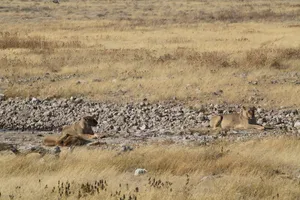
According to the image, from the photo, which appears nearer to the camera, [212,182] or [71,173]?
[212,182]

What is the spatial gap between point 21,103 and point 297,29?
79.4 ft

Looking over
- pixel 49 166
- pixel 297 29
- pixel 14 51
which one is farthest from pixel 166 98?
pixel 297 29

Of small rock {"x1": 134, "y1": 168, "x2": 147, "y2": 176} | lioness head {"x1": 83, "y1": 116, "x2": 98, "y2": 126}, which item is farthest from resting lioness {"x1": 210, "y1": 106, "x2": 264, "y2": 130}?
small rock {"x1": 134, "y1": 168, "x2": 147, "y2": 176}

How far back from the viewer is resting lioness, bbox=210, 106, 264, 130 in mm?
15086

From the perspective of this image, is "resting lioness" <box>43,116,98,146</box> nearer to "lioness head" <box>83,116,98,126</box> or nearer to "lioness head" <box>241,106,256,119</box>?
"lioness head" <box>83,116,98,126</box>

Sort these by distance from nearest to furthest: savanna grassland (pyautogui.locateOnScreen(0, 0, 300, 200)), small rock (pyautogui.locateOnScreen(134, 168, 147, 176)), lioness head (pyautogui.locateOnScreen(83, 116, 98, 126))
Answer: savanna grassland (pyautogui.locateOnScreen(0, 0, 300, 200)) < small rock (pyautogui.locateOnScreen(134, 168, 147, 176)) < lioness head (pyautogui.locateOnScreen(83, 116, 98, 126))

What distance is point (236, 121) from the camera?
15227mm

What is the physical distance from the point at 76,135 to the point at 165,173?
400cm

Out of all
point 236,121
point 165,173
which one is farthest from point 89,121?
point 165,173

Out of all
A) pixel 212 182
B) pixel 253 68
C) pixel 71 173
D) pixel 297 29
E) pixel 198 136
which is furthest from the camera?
pixel 297 29

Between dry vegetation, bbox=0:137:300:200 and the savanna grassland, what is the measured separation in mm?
20

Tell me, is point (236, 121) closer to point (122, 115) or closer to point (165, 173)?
point (122, 115)

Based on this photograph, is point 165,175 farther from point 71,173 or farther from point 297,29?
point 297,29

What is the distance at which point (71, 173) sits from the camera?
9.80m
